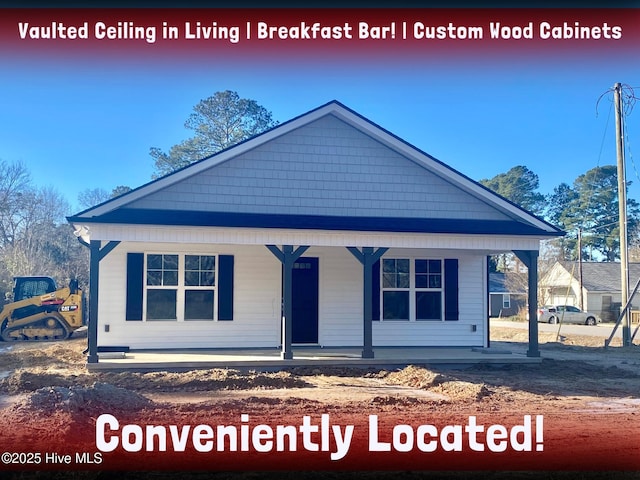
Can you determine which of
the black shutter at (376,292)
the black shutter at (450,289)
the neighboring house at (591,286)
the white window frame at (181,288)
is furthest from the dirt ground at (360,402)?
the neighboring house at (591,286)

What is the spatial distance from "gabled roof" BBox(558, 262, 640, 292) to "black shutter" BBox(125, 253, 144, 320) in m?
41.7

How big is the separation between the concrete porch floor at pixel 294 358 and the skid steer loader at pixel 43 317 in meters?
8.46

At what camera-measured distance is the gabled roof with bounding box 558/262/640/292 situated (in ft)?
157

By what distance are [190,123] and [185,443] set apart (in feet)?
116

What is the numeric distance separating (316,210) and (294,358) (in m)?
3.57

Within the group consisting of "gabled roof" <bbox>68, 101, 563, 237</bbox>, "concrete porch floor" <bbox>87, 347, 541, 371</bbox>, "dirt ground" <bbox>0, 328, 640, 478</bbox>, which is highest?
"gabled roof" <bbox>68, 101, 563, 237</bbox>

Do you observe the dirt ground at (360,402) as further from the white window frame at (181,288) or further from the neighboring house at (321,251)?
the white window frame at (181,288)

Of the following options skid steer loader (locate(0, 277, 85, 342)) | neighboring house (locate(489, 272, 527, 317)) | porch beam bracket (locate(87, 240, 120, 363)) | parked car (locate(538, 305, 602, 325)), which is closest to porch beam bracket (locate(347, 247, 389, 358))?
porch beam bracket (locate(87, 240, 120, 363))

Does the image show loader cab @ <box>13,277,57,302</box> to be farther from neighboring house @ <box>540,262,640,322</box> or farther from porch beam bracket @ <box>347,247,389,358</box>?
neighboring house @ <box>540,262,640,322</box>

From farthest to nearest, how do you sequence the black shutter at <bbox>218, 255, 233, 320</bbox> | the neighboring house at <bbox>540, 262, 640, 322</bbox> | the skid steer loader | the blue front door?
the neighboring house at <bbox>540, 262, 640, 322</bbox>, the skid steer loader, the blue front door, the black shutter at <bbox>218, 255, 233, 320</bbox>

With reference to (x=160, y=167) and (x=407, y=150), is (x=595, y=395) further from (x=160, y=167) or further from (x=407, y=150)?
(x=160, y=167)

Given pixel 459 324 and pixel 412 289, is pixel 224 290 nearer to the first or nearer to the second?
pixel 412 289

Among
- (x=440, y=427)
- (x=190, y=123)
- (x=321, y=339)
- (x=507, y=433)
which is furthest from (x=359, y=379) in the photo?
(x=190, y=123)

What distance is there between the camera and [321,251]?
14172 millimetres
